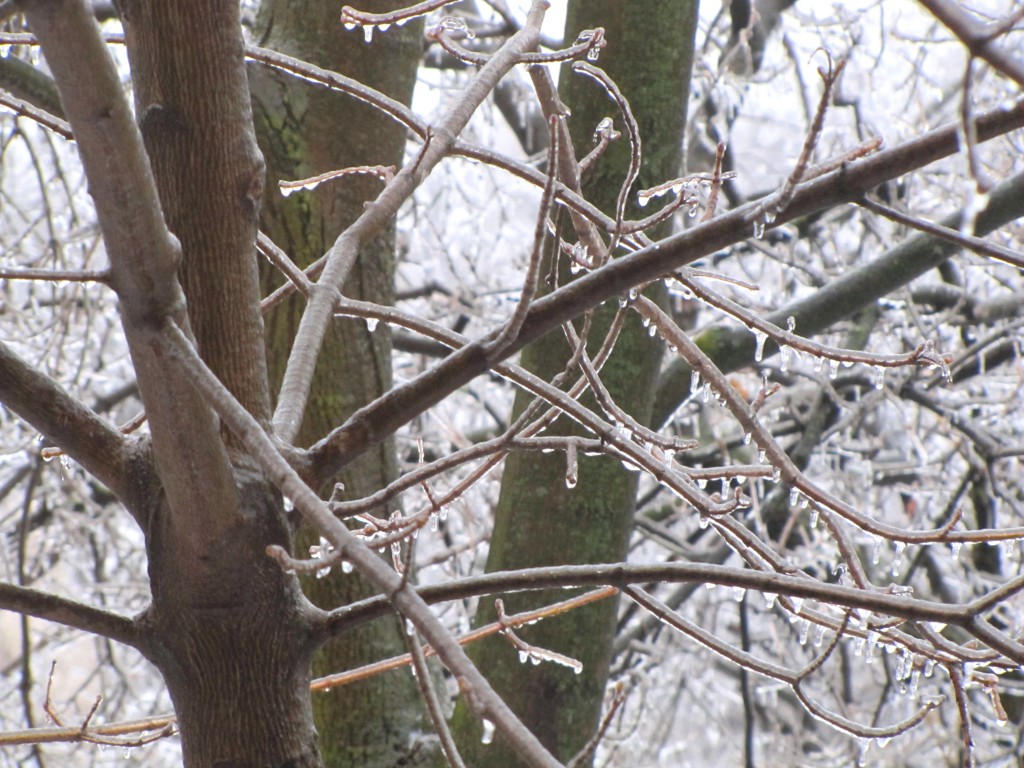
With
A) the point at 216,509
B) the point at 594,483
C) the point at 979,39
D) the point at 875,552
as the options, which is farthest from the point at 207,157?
the point at 875,552

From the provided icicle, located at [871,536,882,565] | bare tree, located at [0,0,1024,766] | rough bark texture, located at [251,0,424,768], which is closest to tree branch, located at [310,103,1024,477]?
bare tree, located at [0,0,1024,766]

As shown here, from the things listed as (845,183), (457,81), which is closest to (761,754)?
(457,81)

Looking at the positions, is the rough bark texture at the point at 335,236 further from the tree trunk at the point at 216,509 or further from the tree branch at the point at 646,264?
the tree branch at the point at 646,264

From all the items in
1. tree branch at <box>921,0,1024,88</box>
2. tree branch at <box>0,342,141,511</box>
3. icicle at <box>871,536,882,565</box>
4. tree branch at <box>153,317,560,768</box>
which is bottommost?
tree branch at <box>153,317,560,768</box>

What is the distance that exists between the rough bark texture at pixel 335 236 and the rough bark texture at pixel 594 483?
19 centimetres

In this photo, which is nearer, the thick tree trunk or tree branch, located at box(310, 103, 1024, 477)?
tree branch, located at box(310, 103, 1024, 477)

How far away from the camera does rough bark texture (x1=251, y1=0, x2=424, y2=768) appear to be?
188 cm

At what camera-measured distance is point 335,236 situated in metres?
1.98

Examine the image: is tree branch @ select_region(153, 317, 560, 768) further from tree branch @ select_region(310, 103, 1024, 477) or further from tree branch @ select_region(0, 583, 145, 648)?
tree branch @ select_region(0, 583, 145, 648)

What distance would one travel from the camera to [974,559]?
4914 mm

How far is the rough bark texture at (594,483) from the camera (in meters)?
1.90

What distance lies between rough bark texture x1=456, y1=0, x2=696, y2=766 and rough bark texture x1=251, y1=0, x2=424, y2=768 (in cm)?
19

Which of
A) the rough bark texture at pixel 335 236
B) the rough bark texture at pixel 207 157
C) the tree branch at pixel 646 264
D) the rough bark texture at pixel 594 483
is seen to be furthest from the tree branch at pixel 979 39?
the rough bark texture at pixel 335 236

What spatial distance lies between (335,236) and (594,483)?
2.29 ft
